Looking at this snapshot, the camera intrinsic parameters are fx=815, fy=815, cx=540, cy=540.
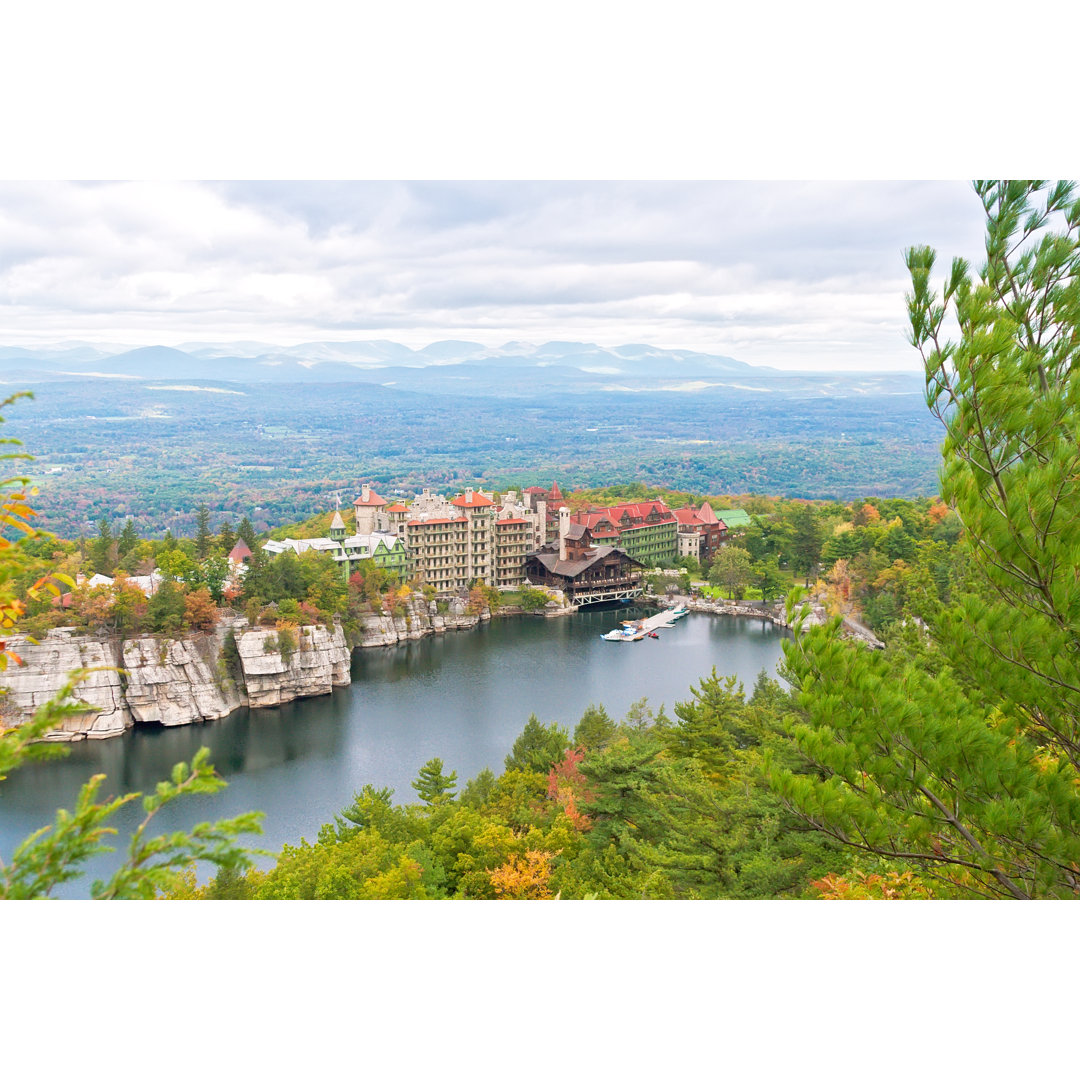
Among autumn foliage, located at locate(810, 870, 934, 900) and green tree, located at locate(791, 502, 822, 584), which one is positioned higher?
autumn foliage, located at locate(810, 870, 934, 900)

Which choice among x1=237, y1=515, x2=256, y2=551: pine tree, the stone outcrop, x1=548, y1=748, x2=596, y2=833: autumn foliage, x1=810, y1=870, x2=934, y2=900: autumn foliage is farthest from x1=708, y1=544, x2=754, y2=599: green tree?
x1=810, y1=870, x2=934, y2=900: autumn foliage

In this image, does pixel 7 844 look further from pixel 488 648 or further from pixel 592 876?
pixel 488 648

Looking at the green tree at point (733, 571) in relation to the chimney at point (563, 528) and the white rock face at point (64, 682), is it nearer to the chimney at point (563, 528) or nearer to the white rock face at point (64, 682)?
the chimney at point (563, 528)

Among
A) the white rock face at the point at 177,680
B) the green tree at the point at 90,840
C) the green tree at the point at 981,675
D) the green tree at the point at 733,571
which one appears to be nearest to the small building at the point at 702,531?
the green tree at the point at 733,571

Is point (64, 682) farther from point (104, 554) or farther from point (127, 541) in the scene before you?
point (127, 541)

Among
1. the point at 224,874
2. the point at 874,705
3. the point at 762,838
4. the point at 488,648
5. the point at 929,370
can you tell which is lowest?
the point at 488,648

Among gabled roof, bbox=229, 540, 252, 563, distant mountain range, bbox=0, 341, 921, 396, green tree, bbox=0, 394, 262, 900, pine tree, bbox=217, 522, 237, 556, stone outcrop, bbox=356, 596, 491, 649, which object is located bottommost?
stone outcrop, bbox=356, 596, 491, 649

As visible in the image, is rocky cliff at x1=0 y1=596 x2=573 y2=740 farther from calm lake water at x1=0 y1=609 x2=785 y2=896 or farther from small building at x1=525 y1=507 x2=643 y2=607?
small building at x1=525 y1=507 x2=643 y2=607

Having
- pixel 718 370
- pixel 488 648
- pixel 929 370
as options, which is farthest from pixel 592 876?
pixel 718 370
